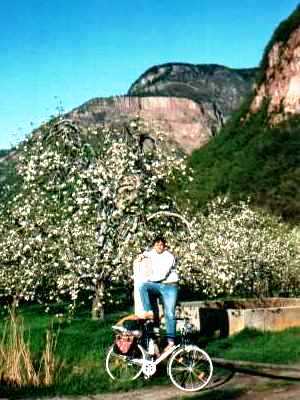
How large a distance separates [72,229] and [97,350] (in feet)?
24.7

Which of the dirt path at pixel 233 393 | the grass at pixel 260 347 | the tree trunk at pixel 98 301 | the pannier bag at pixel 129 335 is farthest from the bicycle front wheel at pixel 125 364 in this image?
the tree trunk at pixel 98 301

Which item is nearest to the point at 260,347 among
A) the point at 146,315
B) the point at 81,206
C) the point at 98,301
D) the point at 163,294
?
the point at 163,294

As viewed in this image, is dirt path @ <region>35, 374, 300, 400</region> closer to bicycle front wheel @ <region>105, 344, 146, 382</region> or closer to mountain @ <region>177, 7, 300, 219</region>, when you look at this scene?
bicycle front wheel @ <region>105, 344, 146, 382</region>

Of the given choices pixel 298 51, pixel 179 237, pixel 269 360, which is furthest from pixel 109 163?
pixel 298 51

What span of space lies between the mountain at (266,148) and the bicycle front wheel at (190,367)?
89.6m

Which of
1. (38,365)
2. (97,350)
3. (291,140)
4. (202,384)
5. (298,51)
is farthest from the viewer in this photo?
(298,51)

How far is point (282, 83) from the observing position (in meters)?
174

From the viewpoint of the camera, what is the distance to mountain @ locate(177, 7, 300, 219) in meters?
119

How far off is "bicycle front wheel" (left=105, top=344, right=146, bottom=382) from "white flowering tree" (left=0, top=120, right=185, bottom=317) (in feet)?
28.6

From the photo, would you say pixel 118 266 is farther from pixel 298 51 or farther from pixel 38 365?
pixel 298 51

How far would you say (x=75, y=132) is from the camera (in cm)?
2492

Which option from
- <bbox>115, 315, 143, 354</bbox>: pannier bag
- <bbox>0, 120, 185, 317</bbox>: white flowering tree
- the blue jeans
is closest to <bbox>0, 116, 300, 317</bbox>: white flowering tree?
<bbox>0, 120, 185, 317</bbox>: white flowering tree

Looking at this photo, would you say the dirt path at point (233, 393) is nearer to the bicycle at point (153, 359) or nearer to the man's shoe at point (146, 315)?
the bicycle at point (153, 359)

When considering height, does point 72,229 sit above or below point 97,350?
above
